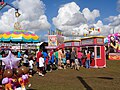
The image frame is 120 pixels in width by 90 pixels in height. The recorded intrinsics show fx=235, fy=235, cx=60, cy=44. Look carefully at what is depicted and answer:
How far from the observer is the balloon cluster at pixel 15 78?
272 inches

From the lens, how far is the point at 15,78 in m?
7.13

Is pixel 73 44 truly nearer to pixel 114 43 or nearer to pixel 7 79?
pixel 114 43

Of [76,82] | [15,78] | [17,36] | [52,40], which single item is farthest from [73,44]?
[52,40]

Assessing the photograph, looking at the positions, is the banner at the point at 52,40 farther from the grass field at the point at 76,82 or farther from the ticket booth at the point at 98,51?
the grass field at the point at 76,82

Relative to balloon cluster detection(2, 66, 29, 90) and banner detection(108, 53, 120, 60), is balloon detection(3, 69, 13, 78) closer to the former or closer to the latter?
balloon cluster detection(2, 66, 29, 90)

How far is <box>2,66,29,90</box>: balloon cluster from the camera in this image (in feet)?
22.6

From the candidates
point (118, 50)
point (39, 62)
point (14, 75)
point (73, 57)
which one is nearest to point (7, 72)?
point (14, 75)

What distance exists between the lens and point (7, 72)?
6.95 m

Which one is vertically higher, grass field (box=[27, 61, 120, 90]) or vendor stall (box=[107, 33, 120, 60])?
vendor stall (box=[107, 33, 120, 60])

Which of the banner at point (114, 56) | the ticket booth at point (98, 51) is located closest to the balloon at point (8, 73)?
the ticket booth at point (98, 51)

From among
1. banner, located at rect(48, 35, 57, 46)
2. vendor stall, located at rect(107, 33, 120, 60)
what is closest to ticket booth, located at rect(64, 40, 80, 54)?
vendor stall, located at rect(107, 33, 120, 60)

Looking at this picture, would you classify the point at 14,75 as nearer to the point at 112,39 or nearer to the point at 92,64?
the point at 92,64

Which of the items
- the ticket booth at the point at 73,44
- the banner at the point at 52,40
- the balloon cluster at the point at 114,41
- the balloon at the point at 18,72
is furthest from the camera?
the banner at the point at 52,40

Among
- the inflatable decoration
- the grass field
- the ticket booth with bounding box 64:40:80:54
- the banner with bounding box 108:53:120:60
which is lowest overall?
the banner with bounding box 108:53:120:60
